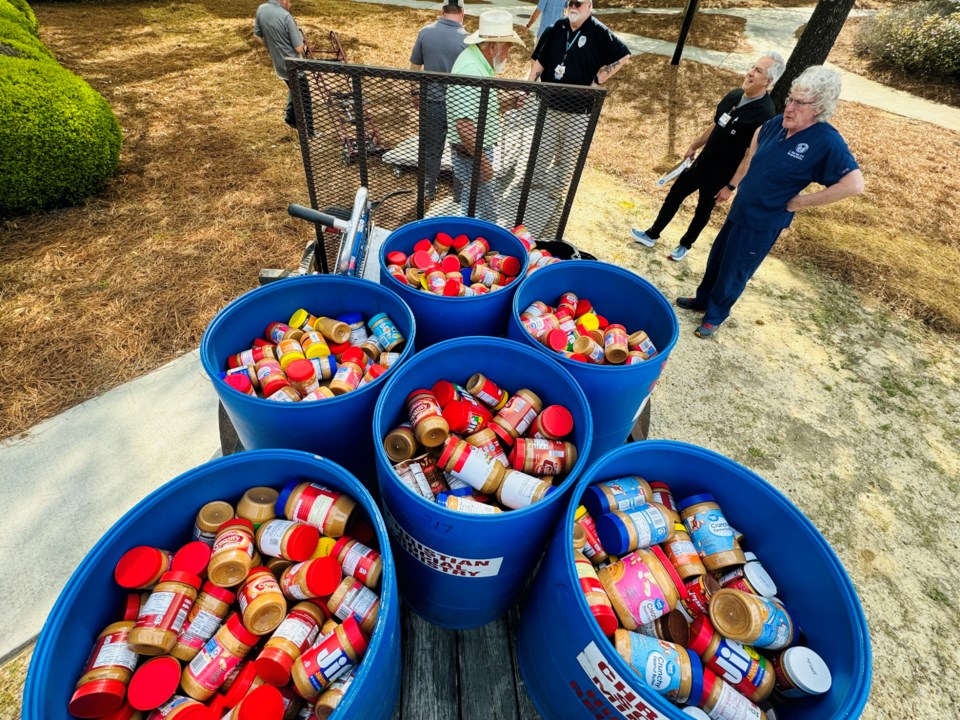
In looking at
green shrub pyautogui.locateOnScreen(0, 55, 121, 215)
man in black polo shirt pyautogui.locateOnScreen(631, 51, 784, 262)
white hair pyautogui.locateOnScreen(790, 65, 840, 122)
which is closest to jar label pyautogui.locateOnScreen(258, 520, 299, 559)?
white hair pyautogui.locateOnScreen(790, 65, 840, 122)

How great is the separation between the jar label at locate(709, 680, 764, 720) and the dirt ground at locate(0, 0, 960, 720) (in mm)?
444

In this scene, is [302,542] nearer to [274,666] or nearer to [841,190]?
[274,666]

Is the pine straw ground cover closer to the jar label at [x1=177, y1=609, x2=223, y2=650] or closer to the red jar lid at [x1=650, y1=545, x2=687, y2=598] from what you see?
the jar label at [x1=177, y1=609, x2=223, y2=650]

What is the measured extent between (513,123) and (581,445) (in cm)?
274

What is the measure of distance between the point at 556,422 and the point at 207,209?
5.03 m

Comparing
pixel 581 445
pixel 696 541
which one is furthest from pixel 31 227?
pixel 696 541

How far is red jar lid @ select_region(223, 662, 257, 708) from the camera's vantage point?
122 cm

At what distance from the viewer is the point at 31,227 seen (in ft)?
15.1

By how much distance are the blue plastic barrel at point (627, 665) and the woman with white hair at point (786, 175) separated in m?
2.21

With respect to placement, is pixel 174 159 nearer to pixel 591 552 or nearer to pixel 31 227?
pixel 31 227

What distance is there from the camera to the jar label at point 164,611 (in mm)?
1265

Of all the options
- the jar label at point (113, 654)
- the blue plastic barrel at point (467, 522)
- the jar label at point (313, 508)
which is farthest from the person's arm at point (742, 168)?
the jar label at point (113, 654)

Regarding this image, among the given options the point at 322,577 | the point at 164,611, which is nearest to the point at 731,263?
the point at 322,577

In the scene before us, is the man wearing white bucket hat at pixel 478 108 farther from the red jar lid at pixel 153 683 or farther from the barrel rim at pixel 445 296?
the red jar lid at pixel 153 683
